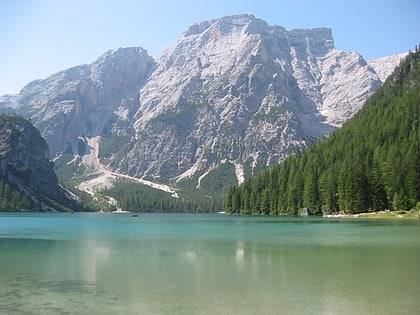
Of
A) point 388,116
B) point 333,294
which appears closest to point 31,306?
point 333,294

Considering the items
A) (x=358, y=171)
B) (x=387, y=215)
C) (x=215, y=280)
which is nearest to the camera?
(x=215, y=280)

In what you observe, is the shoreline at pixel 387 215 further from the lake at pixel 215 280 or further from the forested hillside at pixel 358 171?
the lake at pixel 215 280

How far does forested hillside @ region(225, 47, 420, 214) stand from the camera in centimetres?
12412

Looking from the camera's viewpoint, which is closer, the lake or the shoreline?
the lake

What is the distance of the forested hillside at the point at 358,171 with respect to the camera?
124125 mm

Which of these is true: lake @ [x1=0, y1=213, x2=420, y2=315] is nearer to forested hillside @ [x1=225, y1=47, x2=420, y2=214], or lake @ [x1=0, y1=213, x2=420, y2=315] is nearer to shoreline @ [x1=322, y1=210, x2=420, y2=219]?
shoreline @ [x1=322, y1=210, x2=420, y2=219]

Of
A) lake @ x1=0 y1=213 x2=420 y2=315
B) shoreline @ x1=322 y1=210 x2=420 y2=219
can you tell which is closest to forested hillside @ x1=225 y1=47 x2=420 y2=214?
shoreline @ x1=322 y1=210 x2=420 y2=219

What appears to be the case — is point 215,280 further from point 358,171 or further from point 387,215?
point 358,171

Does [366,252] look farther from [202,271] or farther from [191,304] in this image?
[191,304]

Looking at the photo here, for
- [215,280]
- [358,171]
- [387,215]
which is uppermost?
[358,171]

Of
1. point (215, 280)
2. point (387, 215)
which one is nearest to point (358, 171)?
point (387, 215)

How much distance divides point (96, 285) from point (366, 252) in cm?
2696

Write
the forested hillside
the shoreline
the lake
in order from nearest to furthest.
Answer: the lake, the shoreline, the forested hillside

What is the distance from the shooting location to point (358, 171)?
135375mm
